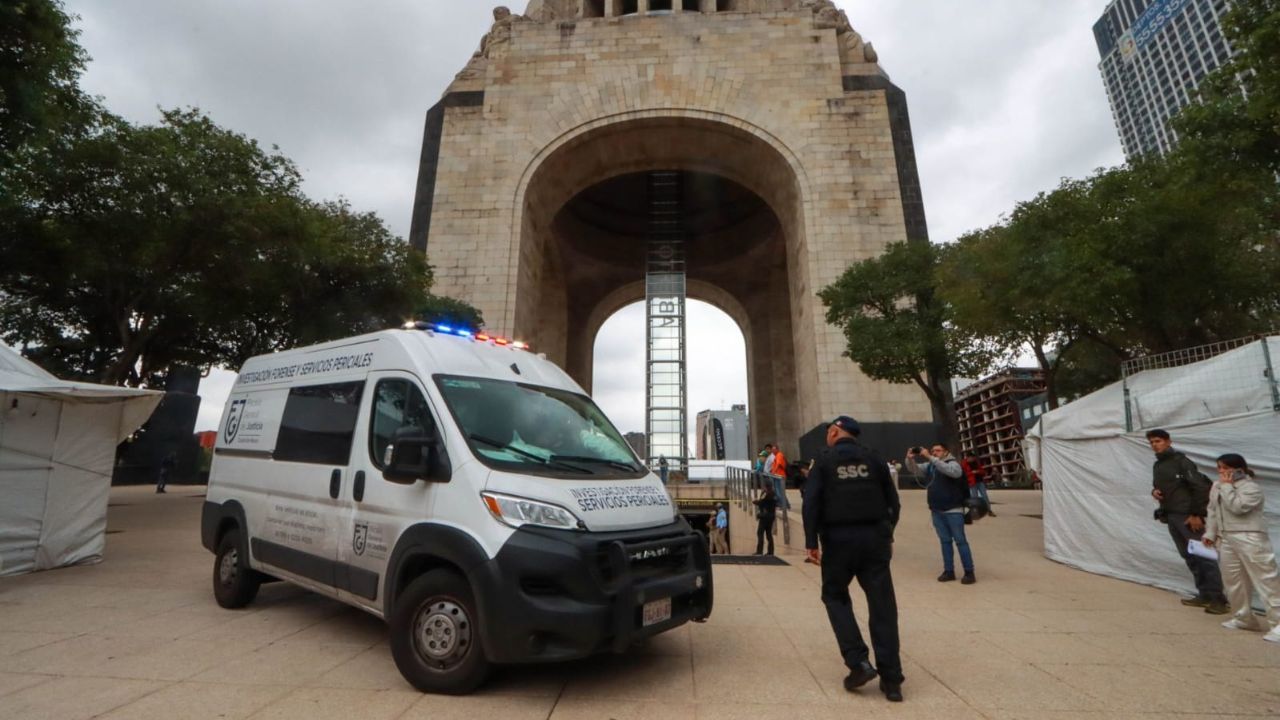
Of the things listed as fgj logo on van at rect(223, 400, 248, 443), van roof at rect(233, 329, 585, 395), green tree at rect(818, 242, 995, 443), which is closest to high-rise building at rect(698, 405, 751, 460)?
green tree at rect(818, 242, 995, 443)

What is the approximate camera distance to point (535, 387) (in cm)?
453

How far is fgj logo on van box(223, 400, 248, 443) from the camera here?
564cm

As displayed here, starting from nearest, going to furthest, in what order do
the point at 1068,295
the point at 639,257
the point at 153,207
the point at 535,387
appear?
the point at 535,387 < the point at 1068,295 < the point at 153,207 < the point at 639,257

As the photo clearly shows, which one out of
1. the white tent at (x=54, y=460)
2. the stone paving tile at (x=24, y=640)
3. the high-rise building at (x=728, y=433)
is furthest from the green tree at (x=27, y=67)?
the high-rise building at (x=728, y=433)

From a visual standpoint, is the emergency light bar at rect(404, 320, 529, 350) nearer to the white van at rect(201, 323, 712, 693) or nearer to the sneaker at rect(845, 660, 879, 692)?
the white van at rect(201, 323, 712, 693)

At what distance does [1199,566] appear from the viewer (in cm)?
583

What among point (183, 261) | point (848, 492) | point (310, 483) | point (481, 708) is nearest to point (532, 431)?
point (481, 708)

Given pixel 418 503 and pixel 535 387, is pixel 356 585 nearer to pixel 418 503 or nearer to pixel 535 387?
pixel 418 503

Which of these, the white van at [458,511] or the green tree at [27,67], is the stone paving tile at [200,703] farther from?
the green tree at [27,67]

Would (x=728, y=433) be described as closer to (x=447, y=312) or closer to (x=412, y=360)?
(x=447, y=312)

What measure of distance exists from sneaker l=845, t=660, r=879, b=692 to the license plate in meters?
1.20

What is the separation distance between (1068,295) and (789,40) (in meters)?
19.4

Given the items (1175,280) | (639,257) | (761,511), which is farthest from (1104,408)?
(639,257)

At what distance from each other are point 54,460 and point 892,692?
9653mm
